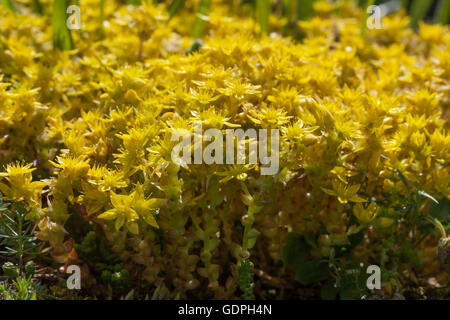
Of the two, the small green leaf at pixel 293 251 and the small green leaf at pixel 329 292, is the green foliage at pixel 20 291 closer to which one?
the small green leaf at pixel 293 251

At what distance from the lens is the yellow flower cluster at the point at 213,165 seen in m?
1.60

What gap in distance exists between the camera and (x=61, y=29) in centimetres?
249

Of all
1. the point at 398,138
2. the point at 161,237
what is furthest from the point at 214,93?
the point at 398,138

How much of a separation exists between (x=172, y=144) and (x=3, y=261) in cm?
69

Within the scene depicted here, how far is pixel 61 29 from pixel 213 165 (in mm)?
1303

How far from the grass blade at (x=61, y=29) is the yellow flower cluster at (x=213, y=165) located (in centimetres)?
27

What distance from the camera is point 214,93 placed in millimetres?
1796

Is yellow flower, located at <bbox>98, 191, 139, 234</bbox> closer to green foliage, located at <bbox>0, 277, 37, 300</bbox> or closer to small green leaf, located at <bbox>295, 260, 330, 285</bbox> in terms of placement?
green foliage, located at <bbox>0, 277, 37, 300</bbox>

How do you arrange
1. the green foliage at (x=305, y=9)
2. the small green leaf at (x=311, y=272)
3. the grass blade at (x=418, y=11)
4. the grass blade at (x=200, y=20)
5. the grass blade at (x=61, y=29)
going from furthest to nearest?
the grass blade at (x=418, y=11), the green foliage at (x=305, y=9), the grass blade at (x=200, y=20), the grass blade at (x=61, y=29), the small green leaf at (x=311, y=272)

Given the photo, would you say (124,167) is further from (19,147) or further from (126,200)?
(19,147)

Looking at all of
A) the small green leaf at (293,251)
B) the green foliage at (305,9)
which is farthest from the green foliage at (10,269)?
the green foliage at (305,9)

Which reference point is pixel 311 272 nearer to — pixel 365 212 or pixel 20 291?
pixel 365 212

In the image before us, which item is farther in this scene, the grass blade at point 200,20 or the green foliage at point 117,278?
the grass blade at point 200,20

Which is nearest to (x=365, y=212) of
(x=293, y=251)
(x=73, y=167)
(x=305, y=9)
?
(x=293, y=251)
